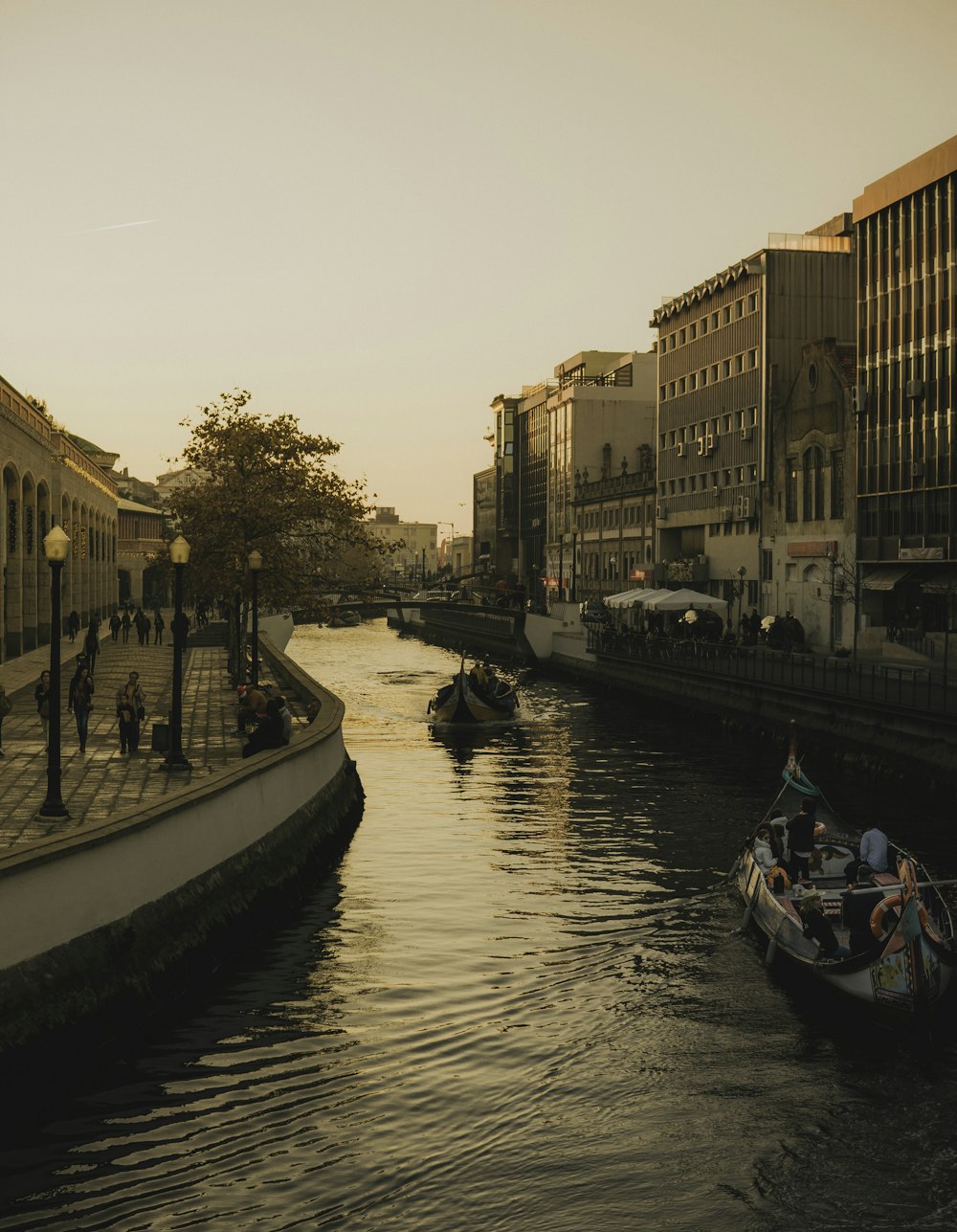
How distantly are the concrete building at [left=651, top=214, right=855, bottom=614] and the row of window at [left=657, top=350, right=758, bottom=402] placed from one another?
0.10 m

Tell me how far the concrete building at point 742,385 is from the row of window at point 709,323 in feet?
0.27

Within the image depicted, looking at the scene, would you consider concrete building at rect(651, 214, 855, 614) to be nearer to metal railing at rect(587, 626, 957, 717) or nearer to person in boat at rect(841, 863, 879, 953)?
metal railing at rect(587, 626, 957, 717)

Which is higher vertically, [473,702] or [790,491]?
[790,491]

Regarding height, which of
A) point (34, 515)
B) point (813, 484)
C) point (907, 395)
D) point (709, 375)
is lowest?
point (34, 515)

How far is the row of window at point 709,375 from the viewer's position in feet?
267

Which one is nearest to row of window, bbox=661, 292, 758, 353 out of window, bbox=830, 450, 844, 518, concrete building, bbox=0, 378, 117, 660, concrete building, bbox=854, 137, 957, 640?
window, bbox=830, 450, 844, 518

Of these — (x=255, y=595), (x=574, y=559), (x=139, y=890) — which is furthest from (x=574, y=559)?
(x=139, y=890)

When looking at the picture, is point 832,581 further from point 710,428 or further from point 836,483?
point 710,428

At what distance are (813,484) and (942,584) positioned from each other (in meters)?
15.1

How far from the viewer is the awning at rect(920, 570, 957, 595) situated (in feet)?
185

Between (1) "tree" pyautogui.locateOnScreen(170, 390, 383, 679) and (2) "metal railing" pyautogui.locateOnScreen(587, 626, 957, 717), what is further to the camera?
(1) "tree" pyautogui.locateOnScreen(170, 390, 383, 679)

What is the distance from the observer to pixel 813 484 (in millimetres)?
71688

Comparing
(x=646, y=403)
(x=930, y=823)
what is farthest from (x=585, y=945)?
(x=646, y=403)

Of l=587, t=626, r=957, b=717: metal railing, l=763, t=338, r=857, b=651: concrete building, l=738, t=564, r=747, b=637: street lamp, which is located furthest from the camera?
l=738, t=564, r=747, b=637: street lamp
